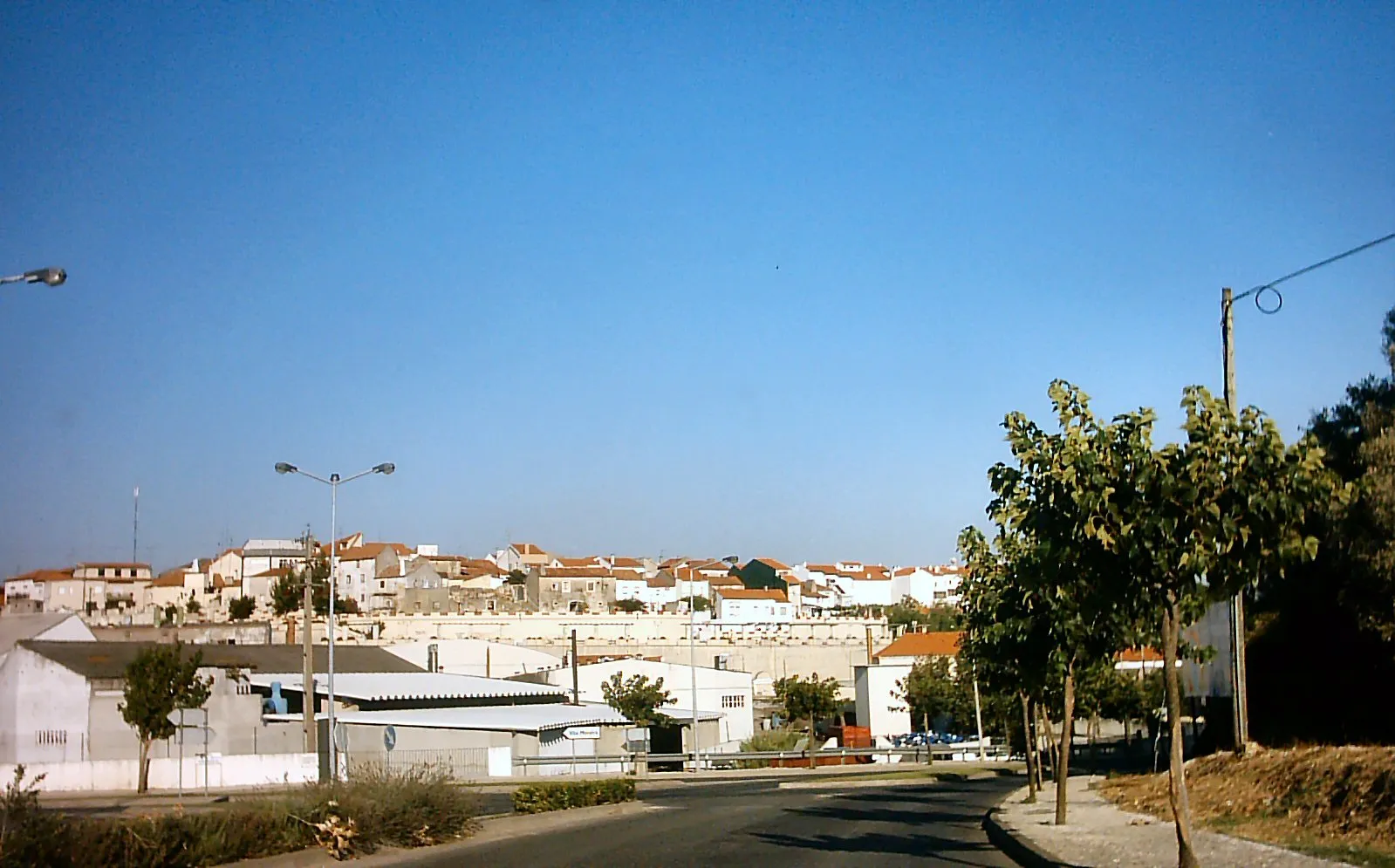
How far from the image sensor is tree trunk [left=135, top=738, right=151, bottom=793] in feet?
146

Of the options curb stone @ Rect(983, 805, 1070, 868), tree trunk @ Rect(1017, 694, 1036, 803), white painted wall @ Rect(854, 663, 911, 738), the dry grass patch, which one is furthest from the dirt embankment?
white painted wall @ Rect(854, 663, 911, 738)

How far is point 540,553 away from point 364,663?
106 meters

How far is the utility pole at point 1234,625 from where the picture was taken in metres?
23.4

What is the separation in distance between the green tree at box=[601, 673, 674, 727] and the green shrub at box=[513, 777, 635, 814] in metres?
37.9

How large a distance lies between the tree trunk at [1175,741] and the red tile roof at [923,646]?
252 feet

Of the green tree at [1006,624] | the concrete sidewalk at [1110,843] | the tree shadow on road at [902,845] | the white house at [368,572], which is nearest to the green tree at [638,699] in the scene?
the green tree at [1006,624]

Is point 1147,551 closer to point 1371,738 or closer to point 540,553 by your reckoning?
point 1371,738

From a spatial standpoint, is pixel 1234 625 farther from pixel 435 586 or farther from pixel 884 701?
pixel 435 586

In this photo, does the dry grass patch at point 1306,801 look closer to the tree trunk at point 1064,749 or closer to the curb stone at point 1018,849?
the tree trunk at point 1064,749

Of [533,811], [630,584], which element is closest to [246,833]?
[533,811]

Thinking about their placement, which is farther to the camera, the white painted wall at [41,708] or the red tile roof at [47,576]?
the red tile roof at [47,576]

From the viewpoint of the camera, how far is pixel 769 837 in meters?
22.2

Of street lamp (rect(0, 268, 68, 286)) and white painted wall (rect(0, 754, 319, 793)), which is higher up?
street lamp (rect(0, 268, 68, 286))

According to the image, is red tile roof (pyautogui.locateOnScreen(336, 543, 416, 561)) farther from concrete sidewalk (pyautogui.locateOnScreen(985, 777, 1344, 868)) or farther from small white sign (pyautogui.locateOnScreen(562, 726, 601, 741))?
concrete sidewalk (pyautogui.locateOnScreen(985, 777, 1344, 868))
